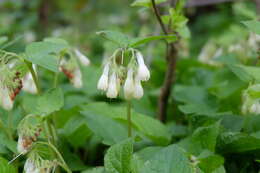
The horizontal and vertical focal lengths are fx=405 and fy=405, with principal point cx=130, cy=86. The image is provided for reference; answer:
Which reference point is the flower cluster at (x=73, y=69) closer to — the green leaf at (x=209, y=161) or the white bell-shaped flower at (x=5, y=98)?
the white bell-shaped flower at (x=5, y=98)

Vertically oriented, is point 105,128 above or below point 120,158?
below

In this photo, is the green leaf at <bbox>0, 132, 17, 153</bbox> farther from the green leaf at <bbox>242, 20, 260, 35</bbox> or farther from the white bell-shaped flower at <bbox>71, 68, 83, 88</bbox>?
the green leaf at <bbox>242, 20, 260, 35</bbox>

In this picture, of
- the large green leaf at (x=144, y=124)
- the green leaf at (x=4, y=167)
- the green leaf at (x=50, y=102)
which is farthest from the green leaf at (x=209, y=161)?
the green leaf at (x=4, y=167)

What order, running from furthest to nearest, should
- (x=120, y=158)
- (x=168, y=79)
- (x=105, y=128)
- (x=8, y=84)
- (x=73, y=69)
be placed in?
(x=168, y=79) < (x=73, y=69) < (x=105, y=128) < (x=8, y=84) < (x=120, y=158)

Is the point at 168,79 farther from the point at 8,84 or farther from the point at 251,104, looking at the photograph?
the point at 8,84

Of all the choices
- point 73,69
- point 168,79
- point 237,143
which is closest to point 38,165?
point 73,69

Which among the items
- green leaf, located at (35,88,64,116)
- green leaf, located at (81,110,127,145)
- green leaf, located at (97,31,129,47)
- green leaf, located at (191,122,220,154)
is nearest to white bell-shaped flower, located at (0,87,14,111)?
green leaf, located at (35,88,64,116)

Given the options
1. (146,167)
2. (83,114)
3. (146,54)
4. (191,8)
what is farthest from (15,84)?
(191,8)

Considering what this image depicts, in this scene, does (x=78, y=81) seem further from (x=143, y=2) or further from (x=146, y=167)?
(x=146, y=167)
